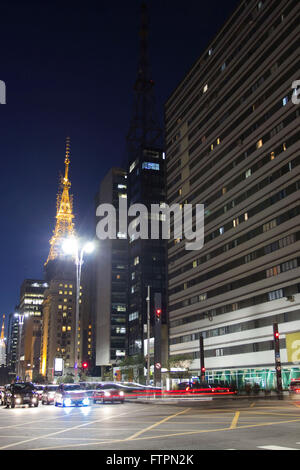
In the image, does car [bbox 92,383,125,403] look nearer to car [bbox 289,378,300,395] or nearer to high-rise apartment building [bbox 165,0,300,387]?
car [bbox 289,378,300,395]

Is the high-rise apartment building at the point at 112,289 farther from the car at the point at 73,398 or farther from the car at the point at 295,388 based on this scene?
the car at the point at 73,398

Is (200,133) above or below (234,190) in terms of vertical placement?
above

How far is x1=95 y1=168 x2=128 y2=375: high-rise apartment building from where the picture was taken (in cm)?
15612

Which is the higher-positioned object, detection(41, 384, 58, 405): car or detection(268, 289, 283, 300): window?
detection(268, 289, 283, 300): window

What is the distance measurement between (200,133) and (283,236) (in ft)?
114

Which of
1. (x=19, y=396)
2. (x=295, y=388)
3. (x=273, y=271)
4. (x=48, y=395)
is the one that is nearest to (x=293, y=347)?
(x=273, y=271)

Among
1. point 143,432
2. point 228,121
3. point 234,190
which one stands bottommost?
point 143,432

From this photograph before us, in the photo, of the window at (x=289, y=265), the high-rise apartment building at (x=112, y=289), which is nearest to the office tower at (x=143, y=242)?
the high-rise apartment building at (x=112, y=289)

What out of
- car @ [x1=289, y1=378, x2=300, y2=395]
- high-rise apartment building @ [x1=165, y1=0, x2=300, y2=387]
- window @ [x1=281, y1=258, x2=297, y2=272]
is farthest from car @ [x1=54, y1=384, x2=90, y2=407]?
window @ [x1=281, y1=258, x2=297, y2=272]

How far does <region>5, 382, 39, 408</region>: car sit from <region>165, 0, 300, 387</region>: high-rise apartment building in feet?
112

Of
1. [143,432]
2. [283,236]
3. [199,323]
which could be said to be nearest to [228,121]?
[283,236]

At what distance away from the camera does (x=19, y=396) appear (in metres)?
35.1

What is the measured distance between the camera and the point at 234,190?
76062 millimetres
